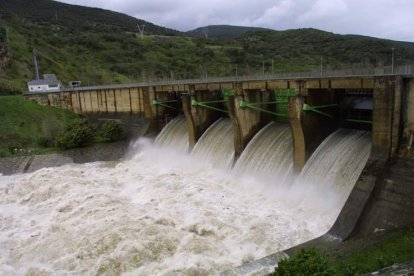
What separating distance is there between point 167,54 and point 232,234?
268 ft

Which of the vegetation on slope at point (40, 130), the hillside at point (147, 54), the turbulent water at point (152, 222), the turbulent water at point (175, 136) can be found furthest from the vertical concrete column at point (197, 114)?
the hillside at point (147, 54)

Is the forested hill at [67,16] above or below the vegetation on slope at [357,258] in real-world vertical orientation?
above

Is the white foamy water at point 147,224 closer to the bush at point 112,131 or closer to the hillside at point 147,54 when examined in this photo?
the bush at point 112,131

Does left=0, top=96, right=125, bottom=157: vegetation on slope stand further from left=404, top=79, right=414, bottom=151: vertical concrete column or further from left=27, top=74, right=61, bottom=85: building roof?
left=404, top=79, right=414, bottom=151: vertical concrete column

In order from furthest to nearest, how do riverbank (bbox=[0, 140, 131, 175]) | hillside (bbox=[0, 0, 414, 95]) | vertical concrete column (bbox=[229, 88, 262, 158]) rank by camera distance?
1. hillside (bbox=[0, 0, 414, 95])
2. riverbank (bbox=[0, 140, 131, 175])
3. vertical concrete column (bbox=[229, 88, 262, 158])

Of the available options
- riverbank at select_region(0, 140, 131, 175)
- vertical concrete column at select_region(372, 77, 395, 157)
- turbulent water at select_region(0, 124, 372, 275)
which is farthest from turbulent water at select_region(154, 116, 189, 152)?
vertical concrete column at select_region(372, 77, 395, 157)

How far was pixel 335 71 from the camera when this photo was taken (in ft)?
60.3

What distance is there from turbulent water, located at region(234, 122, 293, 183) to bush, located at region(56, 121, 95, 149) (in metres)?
15.4

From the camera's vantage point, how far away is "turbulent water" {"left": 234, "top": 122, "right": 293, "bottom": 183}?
1975cm

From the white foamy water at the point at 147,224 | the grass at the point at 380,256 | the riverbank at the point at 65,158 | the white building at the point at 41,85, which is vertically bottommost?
the white foamy water at the point at 147,224

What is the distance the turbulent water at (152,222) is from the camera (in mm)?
13633

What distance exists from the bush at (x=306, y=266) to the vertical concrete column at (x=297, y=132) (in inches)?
384

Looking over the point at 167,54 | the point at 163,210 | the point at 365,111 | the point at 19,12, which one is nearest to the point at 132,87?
the point at 163,210

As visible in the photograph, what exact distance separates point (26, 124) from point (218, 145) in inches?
842
